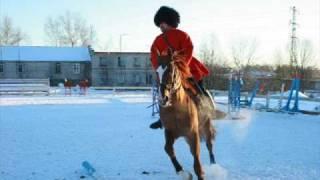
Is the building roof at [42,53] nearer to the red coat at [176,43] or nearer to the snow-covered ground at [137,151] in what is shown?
the snow-covered ground at [137,151]

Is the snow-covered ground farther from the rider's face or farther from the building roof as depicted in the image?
the building roof

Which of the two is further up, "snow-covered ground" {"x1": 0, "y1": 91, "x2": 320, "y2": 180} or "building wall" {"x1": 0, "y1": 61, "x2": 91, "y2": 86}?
"building wall" {"x1": 0, "y1": 61, "x2": 91, "y2": 86}

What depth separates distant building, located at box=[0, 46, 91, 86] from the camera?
63.7 meters

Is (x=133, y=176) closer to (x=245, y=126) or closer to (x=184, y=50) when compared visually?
(x=184, y=50)

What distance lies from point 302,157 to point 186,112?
379 cm

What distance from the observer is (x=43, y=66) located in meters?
63.9

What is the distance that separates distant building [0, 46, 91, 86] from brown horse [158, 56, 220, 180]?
58.9 m

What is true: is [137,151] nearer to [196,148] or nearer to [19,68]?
[196,148]

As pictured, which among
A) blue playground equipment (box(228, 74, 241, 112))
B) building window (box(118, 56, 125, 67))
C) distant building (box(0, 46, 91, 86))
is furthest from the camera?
building window (box(118, 56, 125, 67))

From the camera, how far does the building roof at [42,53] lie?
2525 inches

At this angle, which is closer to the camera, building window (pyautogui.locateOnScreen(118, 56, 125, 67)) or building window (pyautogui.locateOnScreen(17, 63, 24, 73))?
building window (pyautogui.locateOnScreen(17, 63, 24, 73))

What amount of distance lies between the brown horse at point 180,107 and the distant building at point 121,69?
2271 inches

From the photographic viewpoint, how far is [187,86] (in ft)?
19.9

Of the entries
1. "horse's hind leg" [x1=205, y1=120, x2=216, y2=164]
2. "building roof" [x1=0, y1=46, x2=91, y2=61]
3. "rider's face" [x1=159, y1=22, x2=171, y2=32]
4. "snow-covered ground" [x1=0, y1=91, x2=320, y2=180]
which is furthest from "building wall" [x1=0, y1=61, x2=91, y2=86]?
"rider's face" [x1=159, y1=22, x2=171, y2=32]
